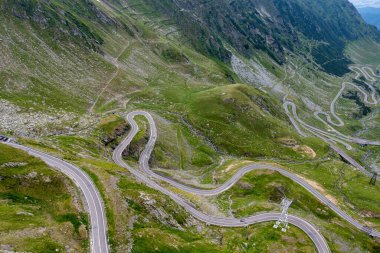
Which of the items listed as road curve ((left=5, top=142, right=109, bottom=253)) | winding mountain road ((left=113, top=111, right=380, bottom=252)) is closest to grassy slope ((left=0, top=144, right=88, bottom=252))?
road curve ((left=5, top=142, right=109, bottom=253))

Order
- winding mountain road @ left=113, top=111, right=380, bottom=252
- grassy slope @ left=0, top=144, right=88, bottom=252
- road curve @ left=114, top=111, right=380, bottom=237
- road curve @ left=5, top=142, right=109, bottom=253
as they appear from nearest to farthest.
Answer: grassy slope @ left=0, top=144, right=88, bottom=252 < road curve @ left=5, top=142, right=109, bottom=253 < winding mountain road @ left=113, top=111, right=380, bottom=252 < road curve @ left=114, top=111, right=380, bottom=237

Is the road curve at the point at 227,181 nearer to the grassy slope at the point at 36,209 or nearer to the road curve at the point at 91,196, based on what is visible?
the road curve at the point at 91,196

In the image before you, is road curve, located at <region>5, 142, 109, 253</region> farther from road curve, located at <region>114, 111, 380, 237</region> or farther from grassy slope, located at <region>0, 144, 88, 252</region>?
road curve, located at <region>114, 111, 380, 237</region>

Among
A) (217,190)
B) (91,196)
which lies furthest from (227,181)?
(91,196)

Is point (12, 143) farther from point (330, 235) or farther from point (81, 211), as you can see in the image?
point (330, 235)

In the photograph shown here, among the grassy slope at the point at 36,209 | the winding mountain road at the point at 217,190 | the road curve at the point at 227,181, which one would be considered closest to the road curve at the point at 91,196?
the grassy slope at the point at 36,209

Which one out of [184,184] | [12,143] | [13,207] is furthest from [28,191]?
[184,184]

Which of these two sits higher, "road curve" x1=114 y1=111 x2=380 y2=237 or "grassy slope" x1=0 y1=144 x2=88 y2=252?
"road curve" x1=114 y1=111 x2=380 y2=237
